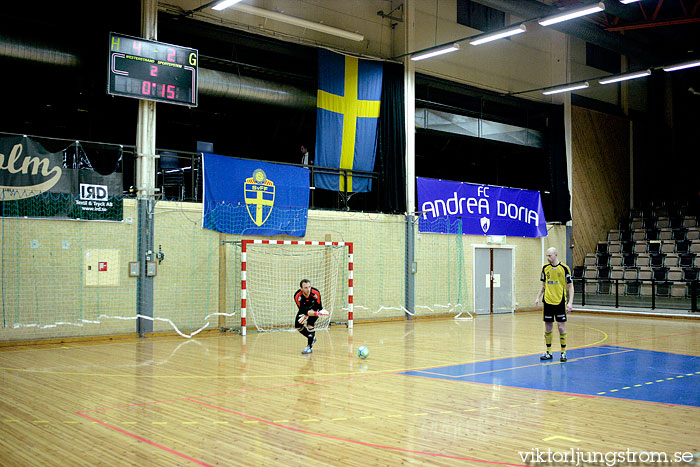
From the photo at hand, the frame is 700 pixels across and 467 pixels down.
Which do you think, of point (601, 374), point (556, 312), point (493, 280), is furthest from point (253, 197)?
point (493, 280)

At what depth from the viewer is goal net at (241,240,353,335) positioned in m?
17.2

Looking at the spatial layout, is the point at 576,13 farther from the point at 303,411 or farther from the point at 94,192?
the point at 303,411

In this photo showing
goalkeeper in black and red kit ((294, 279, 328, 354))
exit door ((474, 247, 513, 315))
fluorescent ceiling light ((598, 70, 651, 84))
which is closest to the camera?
goalkeeper in black and red kit ((294, 279, 328, 354))

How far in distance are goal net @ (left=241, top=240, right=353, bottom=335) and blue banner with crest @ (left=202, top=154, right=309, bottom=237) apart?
60cm

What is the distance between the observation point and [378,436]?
6.41m

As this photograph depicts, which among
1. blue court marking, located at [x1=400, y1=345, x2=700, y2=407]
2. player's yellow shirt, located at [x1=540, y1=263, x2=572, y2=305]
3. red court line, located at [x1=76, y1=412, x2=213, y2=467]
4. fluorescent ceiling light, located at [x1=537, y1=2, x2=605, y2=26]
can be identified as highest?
fluorescent ceiling light, located at [x1=537, y1=2, x2=605, y2=26]

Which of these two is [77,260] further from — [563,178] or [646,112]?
[646,112]

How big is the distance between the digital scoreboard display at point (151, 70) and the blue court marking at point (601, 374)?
962 centimetres

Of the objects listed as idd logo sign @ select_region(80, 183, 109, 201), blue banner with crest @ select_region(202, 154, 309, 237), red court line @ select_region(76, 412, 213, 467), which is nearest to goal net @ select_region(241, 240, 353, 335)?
blue banner with crest @ select_region(202, 154, 309, 237)

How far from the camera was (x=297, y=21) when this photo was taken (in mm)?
18188

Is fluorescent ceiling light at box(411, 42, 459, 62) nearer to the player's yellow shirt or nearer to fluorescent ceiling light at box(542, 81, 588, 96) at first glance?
fluorescent ceiling light at box(542, 81, 588, 96)

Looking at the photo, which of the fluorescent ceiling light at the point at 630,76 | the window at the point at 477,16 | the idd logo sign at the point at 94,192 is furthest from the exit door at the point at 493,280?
the idd logo sign at the point at 94,192

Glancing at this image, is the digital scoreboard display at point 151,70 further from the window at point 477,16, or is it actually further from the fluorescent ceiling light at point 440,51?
the window at point 477,16

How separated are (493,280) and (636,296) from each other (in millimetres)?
5307
